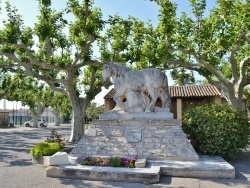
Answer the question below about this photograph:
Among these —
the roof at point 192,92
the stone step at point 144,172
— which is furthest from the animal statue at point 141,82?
the roof at point 192,92

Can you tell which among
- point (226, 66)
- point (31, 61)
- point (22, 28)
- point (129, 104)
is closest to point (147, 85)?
point (129, 104)

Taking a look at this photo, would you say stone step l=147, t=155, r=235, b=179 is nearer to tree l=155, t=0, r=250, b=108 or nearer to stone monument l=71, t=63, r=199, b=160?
stone monument l=71, t=63, r=199, b=160

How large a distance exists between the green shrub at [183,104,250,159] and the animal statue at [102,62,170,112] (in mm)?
1343

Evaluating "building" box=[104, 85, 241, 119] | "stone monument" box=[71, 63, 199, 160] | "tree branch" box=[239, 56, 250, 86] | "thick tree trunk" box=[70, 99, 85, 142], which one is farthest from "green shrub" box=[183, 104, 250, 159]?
"building" box=[104, 85, 241, 119]

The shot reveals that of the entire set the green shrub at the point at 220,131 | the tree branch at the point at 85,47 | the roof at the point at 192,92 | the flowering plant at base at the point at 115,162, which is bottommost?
the flowering plant at base at the point at 115,162

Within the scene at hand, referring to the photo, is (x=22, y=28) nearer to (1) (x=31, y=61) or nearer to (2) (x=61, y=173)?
(1) (x=31, y=61)

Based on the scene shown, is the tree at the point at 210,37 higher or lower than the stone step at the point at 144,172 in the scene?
higher

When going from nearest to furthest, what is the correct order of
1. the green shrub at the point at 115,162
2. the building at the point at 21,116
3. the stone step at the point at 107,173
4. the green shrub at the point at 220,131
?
the stone step at the point at 107,173, the green shrub at the point at 115,162, the green shrub at the point at 220,131, the building at the point at 21,116

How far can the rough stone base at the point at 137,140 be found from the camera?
816 cm

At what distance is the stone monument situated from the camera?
→ 27.0 ft

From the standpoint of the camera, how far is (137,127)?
8.73 meters

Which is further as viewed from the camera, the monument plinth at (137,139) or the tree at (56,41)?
the tree at (56,41)

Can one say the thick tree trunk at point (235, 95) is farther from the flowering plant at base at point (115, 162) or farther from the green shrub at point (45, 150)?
the green shrub at point (45, 150)

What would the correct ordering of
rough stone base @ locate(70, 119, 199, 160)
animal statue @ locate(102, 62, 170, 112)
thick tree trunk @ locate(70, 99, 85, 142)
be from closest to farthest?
rough stone base @ locate(70, 119, 199, 160)
animal statue @ locate(102, 62, 170, 112)
thick tree trunk @ locate(70, 99, 85, 142)
